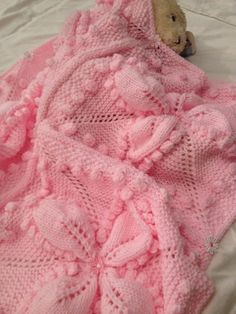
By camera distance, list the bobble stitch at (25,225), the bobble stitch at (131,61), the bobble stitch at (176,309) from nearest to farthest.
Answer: the bobble stitch at (176,309) < the bobble stitch at (25,225) < the bobble stitch at (131,61)

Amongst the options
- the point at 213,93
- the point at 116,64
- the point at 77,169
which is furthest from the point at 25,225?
the point at 213,93

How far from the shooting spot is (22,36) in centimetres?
111

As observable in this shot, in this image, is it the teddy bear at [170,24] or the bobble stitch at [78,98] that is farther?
the teddy bear at [170,24]

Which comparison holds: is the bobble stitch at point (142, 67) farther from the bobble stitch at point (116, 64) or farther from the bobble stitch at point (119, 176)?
the bobble stitch at point (119, 176)

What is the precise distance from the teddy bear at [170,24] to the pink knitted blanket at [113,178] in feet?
0.08

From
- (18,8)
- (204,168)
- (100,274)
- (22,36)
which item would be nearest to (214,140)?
(204,168)

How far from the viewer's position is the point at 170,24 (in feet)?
2.77

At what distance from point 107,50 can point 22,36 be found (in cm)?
46

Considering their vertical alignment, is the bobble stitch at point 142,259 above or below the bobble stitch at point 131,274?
above

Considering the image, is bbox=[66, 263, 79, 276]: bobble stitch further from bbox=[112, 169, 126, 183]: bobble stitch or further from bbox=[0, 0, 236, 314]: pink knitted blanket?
bbox=[112, 169, 126, 183]: bobble stitch

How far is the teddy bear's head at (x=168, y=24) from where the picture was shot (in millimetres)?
838

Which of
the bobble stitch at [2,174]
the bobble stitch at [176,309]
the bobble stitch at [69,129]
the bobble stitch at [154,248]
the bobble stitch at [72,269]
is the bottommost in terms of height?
the bobble stitch at [176,309]

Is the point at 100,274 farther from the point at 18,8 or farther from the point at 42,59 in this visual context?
the point at 18,8

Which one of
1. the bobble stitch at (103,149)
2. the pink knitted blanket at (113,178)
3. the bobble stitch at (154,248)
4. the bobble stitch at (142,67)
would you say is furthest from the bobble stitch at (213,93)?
the bobble stitch at (154,248)
